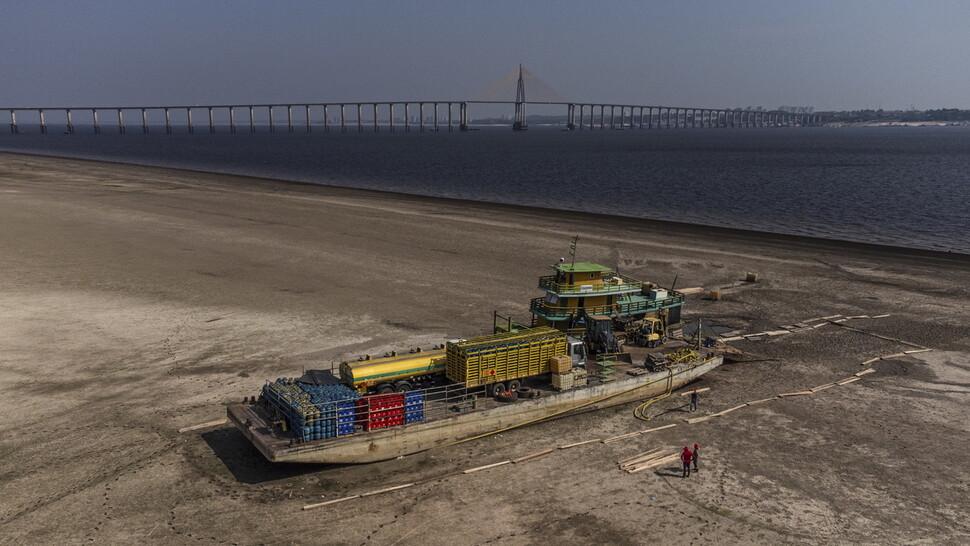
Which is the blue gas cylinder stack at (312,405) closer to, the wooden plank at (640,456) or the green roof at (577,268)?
the wooden plank at (640,456)

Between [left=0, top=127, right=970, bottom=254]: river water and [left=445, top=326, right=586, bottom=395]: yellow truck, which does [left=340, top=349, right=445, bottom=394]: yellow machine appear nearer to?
[left=445, top=326, right=586, bottom=395]: yellow truck

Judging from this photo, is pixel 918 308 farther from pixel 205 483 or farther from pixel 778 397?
pixel 205 483

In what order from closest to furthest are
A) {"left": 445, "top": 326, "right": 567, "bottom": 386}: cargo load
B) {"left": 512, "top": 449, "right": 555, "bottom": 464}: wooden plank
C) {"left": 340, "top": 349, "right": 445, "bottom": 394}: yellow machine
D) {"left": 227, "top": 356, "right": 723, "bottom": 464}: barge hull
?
1. {"left": 227, "top": 356, "right": 723, "bottom": 464}: barge hull
2. {"left": 512, "top": 449, "right": 555, "bottom": 464}: wooden plank
3. {"left": 340, "top": 349, "right": 445, "bottom": 394}: yellow machine
4. {"left": 445, "top": 326, "right": 567, "bottom": 386}: cargo load

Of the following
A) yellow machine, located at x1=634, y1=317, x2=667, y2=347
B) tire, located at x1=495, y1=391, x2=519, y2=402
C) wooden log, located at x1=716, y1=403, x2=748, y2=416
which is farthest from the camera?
yellow machine, located at x1=634, y1=317, x2=667, y2=347

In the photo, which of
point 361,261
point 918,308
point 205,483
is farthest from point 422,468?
point 918,308

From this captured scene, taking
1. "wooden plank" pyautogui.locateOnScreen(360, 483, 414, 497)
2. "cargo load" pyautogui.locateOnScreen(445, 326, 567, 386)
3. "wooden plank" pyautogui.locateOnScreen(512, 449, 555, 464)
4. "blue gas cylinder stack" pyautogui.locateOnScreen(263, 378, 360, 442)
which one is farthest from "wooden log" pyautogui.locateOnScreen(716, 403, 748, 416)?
"blue gas cylinder stack" pyautogui.locateOnScreen(263, 378, 360, 442)

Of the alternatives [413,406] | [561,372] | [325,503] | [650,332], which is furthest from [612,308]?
[325,503]
